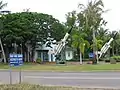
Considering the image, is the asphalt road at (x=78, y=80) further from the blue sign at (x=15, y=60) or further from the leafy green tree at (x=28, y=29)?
the leafy green tree at (x=28, y=29)

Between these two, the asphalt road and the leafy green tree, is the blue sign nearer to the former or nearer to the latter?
the asphalt road

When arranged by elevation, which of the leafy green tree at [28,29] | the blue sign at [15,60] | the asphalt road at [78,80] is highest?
the leafy green tree at [28,29]

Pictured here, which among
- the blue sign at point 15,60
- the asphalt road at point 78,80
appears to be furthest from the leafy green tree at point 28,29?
the blue sign at point 15,60

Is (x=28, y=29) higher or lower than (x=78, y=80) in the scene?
higher

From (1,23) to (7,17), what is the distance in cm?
412

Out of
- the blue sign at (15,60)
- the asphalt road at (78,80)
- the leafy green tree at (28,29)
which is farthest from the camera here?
the leafy green tree at (28,29)

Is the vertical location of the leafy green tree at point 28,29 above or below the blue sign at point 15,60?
above

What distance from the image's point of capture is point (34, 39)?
6531cm

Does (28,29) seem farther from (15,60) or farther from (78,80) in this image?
(15,60)

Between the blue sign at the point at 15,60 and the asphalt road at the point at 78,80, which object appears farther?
the asphalt road at the point at 78,80

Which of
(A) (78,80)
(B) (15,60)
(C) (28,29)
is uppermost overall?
(C) (28,29)

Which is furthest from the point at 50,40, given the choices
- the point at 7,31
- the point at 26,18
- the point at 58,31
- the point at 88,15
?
the point at 88,15

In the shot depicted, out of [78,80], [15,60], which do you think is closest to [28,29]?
[78,80]

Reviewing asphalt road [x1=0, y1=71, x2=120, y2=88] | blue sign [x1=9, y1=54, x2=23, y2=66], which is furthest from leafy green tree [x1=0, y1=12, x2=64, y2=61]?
blue sign [x1=9, y1=54, x2=23, y2=66]
